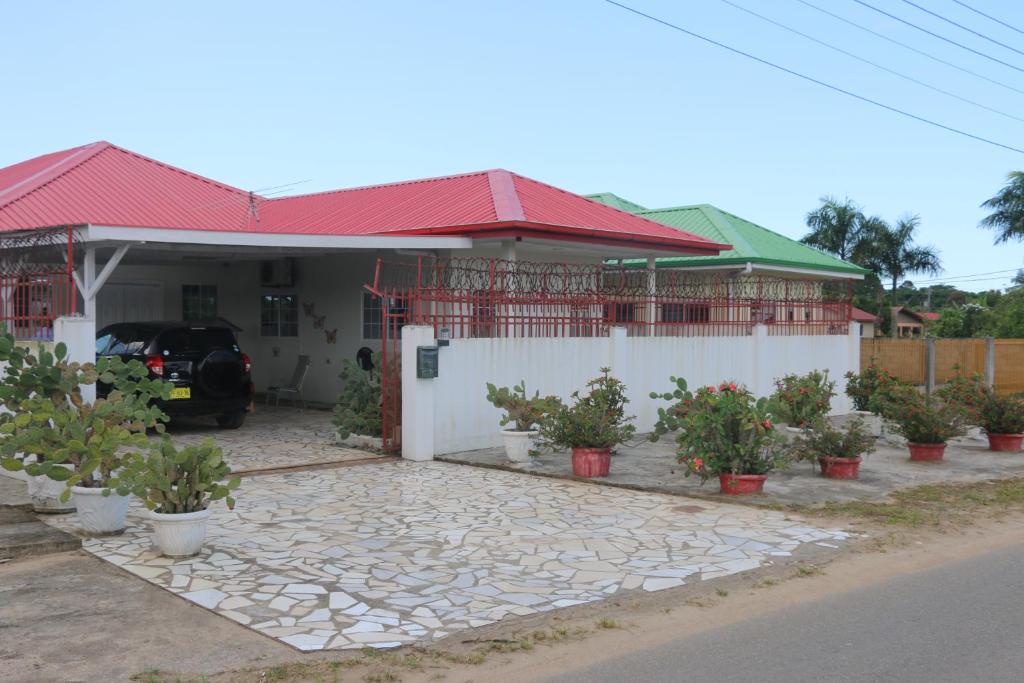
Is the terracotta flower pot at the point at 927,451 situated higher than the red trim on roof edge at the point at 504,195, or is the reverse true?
the red trim on roof edge at the point at 504,195

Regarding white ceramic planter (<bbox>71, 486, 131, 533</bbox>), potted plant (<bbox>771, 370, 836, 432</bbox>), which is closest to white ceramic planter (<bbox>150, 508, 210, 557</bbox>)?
white ceramic planter (<bbox>71, 486, 131, 533</bbox>)

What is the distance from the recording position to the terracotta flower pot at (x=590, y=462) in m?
10.1

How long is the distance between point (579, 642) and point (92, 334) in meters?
6.87

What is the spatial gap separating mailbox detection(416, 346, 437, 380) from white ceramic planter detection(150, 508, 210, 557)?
4.49 m

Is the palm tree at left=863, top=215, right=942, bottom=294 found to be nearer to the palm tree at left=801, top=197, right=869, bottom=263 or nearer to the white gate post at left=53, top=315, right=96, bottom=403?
the palm tree at left=801, top=197, right=869, bottom=263

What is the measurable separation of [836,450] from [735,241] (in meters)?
13.2

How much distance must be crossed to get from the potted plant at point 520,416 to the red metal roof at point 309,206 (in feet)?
9.84

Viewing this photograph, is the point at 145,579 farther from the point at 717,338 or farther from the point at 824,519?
the point at 717,338

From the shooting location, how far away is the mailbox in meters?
10.8

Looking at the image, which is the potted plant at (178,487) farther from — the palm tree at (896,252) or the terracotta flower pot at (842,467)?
the palm tree at (896,252)

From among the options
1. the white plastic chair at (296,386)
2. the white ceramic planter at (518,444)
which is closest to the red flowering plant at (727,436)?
the white ceramic planter at (518,444)

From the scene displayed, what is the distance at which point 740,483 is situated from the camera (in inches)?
363

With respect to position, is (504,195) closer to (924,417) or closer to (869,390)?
(869,390)

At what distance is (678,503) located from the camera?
8.90 meters
